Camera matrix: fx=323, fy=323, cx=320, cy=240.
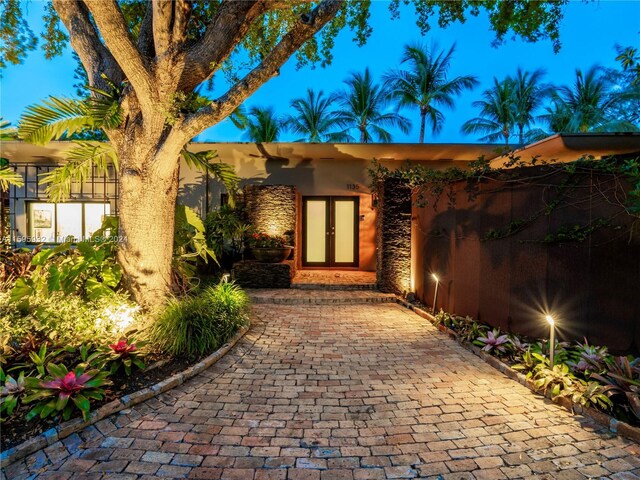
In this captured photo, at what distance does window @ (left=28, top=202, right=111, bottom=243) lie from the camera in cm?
1028

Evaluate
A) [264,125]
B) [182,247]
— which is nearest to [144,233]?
[182,247]

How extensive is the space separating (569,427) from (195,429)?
2993 millimetres

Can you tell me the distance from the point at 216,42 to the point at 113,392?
14.2 ft

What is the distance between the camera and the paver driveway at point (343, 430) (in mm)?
2131

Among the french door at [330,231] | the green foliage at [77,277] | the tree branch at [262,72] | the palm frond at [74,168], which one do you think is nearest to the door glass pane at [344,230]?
the french door at [330,231]

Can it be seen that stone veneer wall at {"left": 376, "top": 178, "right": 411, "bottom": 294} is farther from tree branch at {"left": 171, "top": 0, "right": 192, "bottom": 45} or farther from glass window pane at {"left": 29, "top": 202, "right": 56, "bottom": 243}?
glass window pane at {"left": 29, "top": 202, "right": 56, "bottom": 243}

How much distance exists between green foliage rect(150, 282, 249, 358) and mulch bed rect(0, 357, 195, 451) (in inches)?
A: 6.7

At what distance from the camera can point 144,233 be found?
4.54 metres

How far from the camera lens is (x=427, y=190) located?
6.25m

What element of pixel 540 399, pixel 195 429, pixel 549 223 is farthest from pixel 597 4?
pixel 195 429

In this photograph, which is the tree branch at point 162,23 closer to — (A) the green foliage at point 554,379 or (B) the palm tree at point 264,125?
(A) the green foliage at point 554,379

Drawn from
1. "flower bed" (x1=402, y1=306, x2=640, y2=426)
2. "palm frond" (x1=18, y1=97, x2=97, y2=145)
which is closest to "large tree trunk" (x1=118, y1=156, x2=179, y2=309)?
"palm frond" (x1=18, y1=97, x2=97, y2=145)

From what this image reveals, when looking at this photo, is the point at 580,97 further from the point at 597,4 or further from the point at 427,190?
the point at 427,190

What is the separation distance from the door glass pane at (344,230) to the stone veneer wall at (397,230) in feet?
10.7
